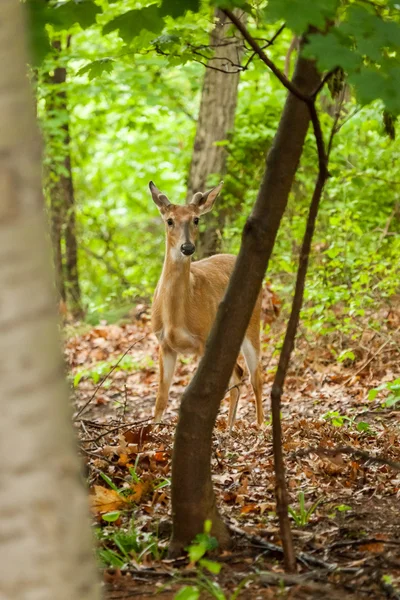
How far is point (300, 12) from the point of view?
9.30 ft

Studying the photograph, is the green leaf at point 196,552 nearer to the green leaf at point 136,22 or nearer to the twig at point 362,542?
the twig at point 362,542

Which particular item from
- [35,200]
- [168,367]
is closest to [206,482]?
[35,200]

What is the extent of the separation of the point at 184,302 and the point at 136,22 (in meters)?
4.53

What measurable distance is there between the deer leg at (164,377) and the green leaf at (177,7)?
4237 mm

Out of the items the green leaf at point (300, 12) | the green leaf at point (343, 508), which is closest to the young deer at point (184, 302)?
the green leaf at point (343, 508)

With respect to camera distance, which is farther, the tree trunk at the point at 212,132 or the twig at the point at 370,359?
the tree trunk at the point at 212,132

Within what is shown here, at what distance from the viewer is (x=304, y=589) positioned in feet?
10.3

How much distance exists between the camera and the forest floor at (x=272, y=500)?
10.6ft

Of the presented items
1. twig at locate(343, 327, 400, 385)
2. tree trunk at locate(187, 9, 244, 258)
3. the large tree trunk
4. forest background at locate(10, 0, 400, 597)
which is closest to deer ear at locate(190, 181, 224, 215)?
forest background at locate(10, 0, 400, 597)

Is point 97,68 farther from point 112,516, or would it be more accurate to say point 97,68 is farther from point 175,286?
point 175,286

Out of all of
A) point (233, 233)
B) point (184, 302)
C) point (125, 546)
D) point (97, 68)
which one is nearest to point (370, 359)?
point (184, 302)

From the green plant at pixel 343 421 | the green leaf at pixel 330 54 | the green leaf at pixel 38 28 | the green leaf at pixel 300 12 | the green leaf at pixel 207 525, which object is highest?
the green leaf at pixel 38 28

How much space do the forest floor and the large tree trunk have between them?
105 cm

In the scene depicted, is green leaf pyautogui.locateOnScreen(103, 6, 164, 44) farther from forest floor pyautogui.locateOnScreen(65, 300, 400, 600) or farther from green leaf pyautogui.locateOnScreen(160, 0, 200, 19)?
forest floor pyautogui.locateOnScreen(65, 300, 400, 600)
